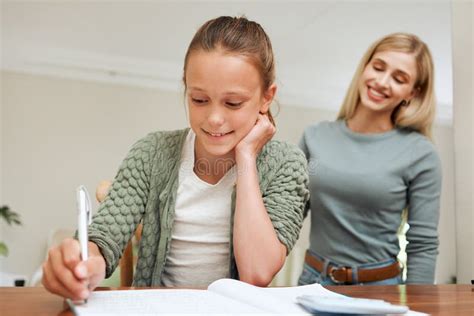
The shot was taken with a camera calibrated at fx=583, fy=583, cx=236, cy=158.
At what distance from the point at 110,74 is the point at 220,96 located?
5.00m

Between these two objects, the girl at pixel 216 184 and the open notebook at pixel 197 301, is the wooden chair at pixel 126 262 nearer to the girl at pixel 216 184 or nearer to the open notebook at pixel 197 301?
the girl at pixel 216 184

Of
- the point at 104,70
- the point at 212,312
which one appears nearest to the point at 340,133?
the point at 212,312

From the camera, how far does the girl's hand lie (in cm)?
105

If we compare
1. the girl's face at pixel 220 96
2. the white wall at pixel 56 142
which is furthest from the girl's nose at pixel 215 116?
Answer: the white wall at pixel 56 142

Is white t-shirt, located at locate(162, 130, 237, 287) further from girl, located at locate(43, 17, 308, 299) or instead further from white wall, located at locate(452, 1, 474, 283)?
white wall, located at locate(452, 1, 474, 283)

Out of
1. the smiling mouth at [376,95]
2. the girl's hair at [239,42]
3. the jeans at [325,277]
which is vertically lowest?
the jeans at [325,277]

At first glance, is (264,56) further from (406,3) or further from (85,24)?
(85,24)

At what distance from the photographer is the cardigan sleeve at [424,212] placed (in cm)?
160

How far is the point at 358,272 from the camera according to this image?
1541mm

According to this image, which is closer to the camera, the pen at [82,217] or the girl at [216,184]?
the pen at [82,217]

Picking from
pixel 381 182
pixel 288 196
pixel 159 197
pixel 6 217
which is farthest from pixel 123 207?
pixel 6 217

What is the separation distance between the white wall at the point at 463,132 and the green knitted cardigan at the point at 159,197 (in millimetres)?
624

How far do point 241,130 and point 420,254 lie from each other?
0.83 meters

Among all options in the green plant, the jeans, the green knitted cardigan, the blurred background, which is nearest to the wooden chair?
the green knitted cardigan
